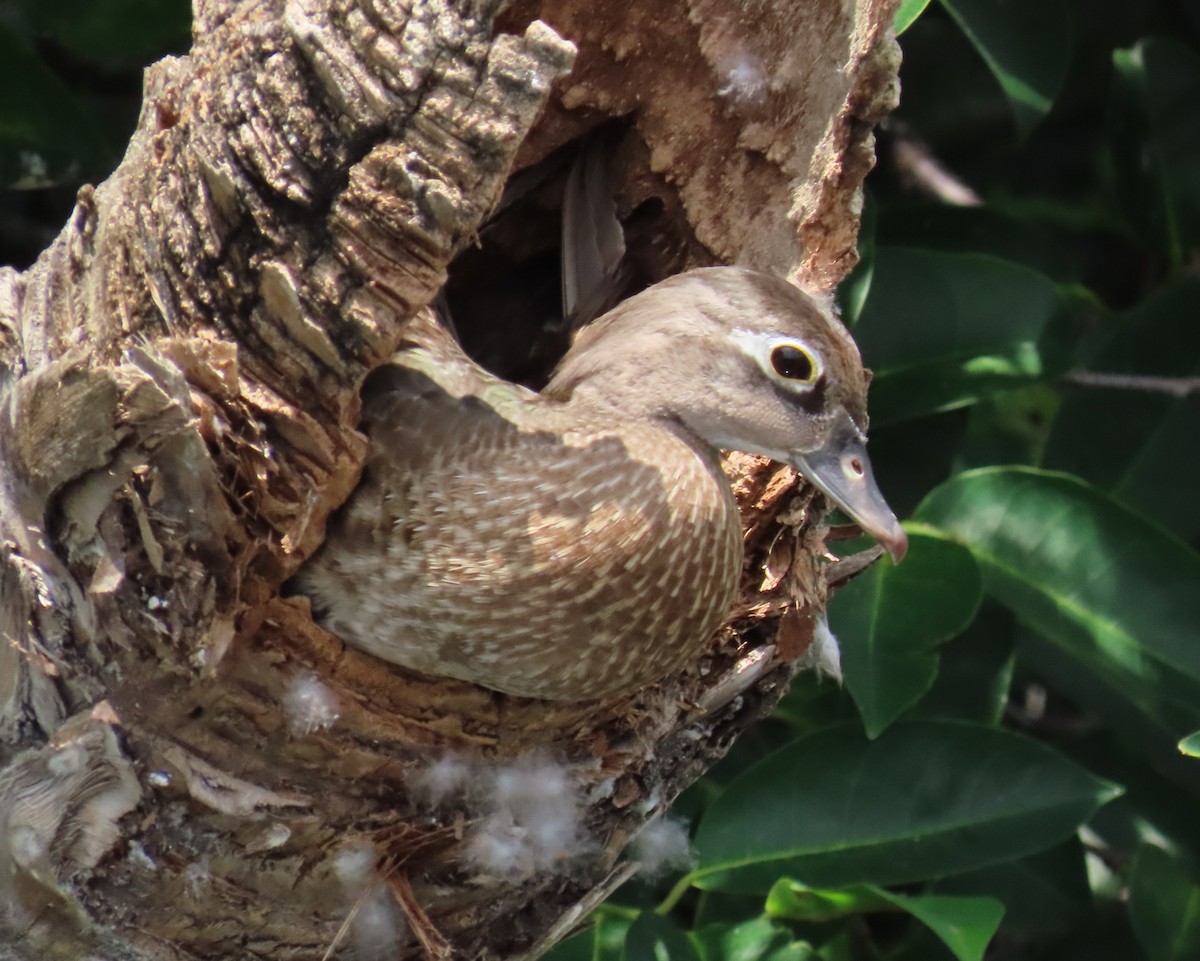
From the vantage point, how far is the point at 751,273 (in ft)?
5.03

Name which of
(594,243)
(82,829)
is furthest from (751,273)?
(82,829)

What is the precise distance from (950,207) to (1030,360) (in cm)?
28

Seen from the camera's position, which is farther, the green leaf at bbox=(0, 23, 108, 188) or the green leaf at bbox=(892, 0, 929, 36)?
the green leaf at bbox=(0, 23, 108, 188)

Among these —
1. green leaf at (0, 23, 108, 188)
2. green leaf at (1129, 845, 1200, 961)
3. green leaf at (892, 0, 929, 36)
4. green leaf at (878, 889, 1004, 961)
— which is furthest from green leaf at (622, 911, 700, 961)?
green leaf at (0, 23, 108, 188)

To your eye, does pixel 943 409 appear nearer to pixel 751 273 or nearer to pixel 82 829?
pixel 751 273

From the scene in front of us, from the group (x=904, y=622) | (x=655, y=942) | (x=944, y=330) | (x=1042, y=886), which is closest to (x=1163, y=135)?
(x=944, y=330)

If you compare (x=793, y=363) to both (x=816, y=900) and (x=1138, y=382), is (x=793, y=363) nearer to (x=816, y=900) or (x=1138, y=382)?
(x=816, y=900)

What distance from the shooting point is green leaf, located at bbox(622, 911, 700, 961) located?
1635 millimetres

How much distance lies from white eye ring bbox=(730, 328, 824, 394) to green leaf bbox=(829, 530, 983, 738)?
368 millimetres

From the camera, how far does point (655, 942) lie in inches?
64.9

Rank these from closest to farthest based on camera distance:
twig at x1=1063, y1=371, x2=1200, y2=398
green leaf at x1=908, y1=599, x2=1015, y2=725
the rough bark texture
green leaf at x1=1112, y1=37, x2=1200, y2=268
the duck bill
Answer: the rough bark texture
the duck bill
green leaf at x1=908, y1=599, x2=1015, y2=725
twig at x1=1063, y1=371, x2=1200, y2=398
green leaf at x1=1112, y1=37, x2=1200, y2=268

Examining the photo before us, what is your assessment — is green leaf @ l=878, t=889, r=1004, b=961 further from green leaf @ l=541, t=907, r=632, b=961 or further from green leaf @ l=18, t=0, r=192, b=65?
green leaf @ l=18, t=0, r=192, b=65

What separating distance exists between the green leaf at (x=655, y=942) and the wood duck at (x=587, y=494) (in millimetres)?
328

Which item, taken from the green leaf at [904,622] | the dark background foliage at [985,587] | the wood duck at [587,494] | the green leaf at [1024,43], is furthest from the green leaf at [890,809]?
the green leaf at [1024,43]
